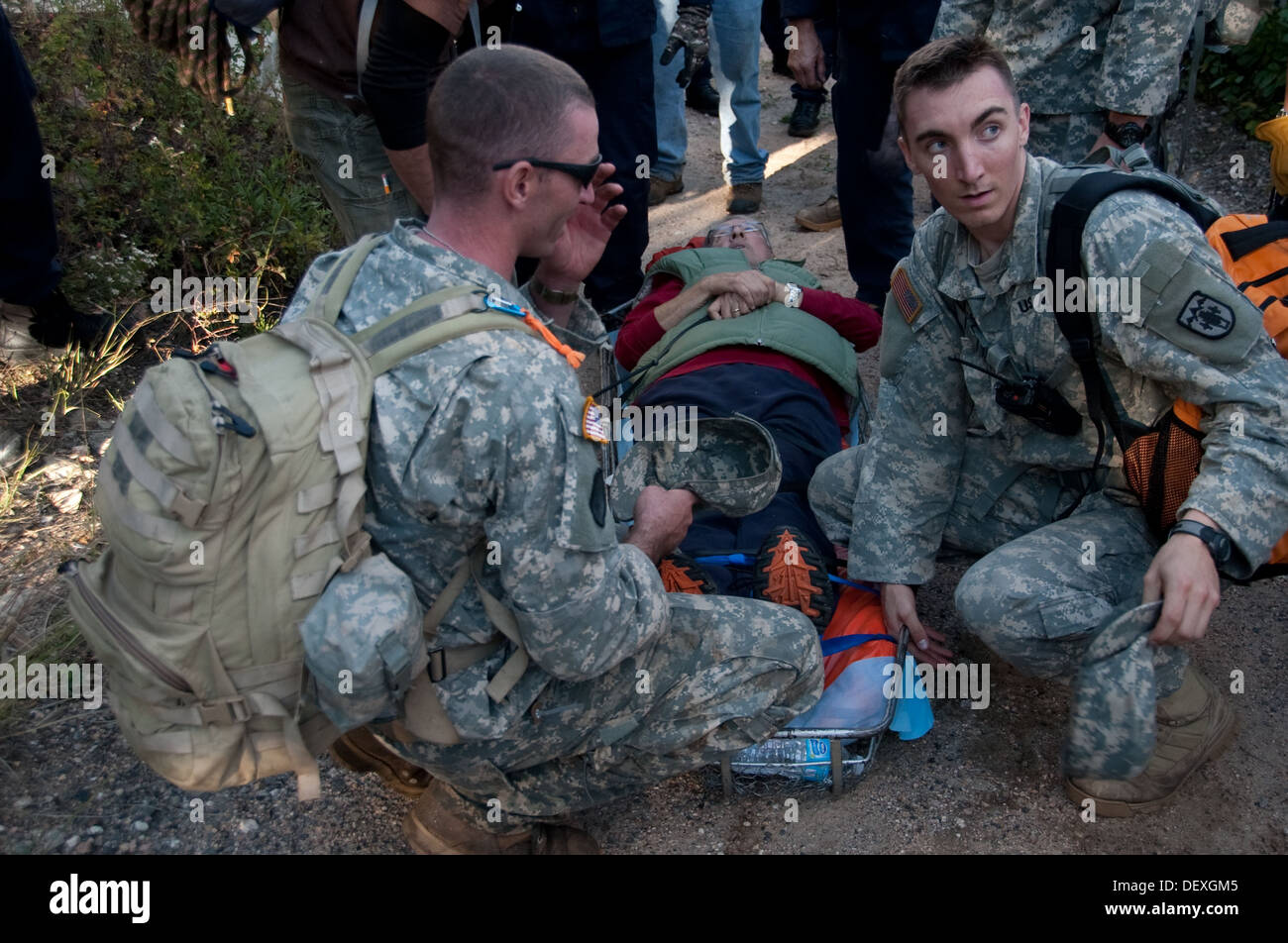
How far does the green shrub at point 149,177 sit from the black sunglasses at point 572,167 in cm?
268

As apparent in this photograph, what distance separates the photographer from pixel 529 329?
1863 mm

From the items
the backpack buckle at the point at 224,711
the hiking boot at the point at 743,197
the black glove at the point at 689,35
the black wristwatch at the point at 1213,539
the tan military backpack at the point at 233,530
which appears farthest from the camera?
the hiking boot at the point at 743,197

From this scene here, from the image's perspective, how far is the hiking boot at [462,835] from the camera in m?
2.28

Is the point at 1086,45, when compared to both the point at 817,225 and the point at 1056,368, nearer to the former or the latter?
the point at 1056,368

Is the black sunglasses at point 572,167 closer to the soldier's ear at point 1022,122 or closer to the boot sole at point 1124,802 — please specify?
the soldier's ear at point 1022,122

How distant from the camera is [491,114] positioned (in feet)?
6.16

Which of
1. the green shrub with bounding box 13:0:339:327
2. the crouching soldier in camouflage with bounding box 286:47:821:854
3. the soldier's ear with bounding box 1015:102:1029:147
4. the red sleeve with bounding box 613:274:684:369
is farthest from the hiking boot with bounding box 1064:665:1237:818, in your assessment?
the green shrub with bounding box 13:0:339:327

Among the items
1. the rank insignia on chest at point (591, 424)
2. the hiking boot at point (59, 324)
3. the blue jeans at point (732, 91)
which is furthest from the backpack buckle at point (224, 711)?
the blue jeans at point (732, 91)

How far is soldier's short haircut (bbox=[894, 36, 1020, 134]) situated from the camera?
238 cm

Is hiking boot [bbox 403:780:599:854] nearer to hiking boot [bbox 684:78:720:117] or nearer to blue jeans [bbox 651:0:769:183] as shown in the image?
blue jeans [bbox 651:0:769:183]

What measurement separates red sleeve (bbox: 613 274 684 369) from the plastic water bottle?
185cm

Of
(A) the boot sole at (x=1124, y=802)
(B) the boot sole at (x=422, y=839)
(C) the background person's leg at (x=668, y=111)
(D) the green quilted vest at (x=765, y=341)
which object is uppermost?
(C) the background person's leg at (x=668, y=111)

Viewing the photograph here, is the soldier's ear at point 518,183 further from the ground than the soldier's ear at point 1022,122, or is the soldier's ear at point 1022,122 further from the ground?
the soldier's ear at point 1022,122

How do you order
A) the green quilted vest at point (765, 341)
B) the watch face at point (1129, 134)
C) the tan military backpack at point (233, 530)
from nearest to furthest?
the tan military backpack at point (233, 530)
the watch face at point (1129, 134)
the green quilted vest at point (765, 341)
